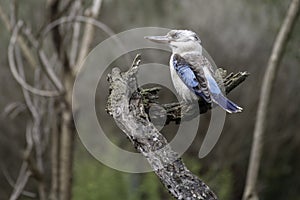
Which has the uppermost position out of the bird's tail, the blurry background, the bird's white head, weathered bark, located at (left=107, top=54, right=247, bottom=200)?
the bird's white head

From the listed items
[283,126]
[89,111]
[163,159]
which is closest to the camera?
[163,159]

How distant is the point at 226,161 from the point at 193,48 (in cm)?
348

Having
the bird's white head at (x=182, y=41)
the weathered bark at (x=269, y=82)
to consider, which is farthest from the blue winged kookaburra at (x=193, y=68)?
the weathered bark at (x=269, y=82)

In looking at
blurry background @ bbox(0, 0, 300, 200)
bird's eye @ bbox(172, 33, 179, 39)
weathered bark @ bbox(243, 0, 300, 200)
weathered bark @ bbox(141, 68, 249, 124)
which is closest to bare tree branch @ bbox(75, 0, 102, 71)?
weathered bark @ bbox(243, 0, 300, 200)

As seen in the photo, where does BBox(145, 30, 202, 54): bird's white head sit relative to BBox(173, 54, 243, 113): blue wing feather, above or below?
above

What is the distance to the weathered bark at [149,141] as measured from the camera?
1175 mm

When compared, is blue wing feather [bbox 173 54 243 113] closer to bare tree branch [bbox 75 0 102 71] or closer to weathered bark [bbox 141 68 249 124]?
weathered bark [bbox 141 68 249 124]

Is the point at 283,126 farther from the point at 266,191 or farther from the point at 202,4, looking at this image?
the point at 202,4

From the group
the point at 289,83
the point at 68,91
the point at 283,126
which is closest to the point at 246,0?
the point at 289,83

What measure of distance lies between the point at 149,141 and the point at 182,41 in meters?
0.20

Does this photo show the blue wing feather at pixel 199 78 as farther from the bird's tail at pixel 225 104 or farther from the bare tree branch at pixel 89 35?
the bare tree branch at pixel 89 35

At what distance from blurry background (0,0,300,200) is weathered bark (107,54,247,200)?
2997 millimetres

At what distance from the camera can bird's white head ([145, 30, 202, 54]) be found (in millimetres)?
1208

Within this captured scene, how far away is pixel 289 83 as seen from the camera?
458 centimetres
